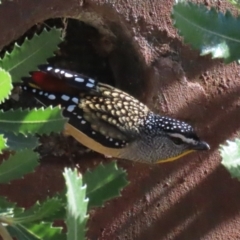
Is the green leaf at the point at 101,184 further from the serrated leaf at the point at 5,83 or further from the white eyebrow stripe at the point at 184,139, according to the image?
the white eyebrow stripe at the point at 184,139

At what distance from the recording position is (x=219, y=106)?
5.19 ft

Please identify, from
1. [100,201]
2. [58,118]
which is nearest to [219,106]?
[100,201]

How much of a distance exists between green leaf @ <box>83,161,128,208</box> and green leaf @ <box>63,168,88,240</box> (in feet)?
0.80

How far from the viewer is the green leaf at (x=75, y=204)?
688mm

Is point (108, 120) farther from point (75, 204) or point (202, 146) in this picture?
point (75, 204)

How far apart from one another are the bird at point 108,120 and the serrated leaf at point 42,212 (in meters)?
0.53

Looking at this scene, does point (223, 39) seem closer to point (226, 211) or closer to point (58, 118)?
point (58, 118)

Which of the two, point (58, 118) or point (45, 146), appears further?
point (45, 146)

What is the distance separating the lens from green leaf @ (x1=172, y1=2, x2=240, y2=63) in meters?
0.87

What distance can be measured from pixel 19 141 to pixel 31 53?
0.47 feet

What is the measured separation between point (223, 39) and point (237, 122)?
768mm

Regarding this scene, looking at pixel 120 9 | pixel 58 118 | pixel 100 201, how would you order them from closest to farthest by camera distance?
1. pixel 58 118
2. pixel 100 201
3. pixel 120 9

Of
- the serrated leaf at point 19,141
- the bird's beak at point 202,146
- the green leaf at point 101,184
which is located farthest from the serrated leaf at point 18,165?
the bird's beak at point 202,146

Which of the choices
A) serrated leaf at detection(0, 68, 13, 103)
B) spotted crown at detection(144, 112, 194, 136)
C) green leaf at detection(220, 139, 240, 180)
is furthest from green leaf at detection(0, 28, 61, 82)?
spotted crown at detection(144, 112, 194, 136)
